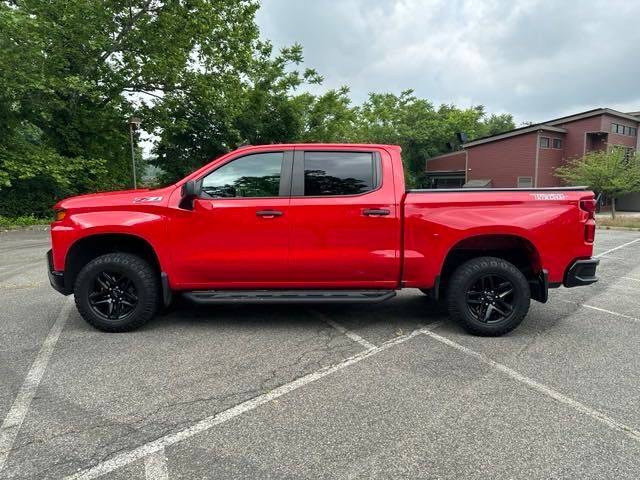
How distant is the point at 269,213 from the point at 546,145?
1294 inches

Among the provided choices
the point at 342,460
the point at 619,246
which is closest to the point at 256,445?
the point at 342,460

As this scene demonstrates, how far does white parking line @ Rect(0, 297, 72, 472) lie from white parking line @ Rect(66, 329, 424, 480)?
1.75 ft

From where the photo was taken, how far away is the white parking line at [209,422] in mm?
2297

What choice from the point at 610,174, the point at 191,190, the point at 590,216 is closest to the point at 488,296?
the point at 590,216

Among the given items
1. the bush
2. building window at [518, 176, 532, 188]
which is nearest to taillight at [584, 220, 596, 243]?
the bush

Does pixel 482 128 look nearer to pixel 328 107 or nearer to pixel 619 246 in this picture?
pixel 328 107

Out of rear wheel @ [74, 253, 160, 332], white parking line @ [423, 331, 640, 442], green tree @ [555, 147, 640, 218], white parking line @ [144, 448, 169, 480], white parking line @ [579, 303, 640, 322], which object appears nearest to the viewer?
white parking line @ [144, 448, 169, 480]

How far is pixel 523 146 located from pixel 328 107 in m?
15.9

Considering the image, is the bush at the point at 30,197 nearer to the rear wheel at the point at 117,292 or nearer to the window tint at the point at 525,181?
the rear wheel at the point at 117,292

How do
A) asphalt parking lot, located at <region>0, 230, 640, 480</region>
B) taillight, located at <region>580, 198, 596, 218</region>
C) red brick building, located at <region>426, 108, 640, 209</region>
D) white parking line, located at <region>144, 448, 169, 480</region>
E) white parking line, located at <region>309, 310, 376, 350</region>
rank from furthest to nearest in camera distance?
red brick building, located at <region>426, 108, 640, 209</region> < taillight, located at <region>580, 198, 596, 218</region> < white parking line, located at <region>309, 310, 376, 350</region> < asphalt parking lot, located at <region>0, 230, 640, 480</region> < white parking line, located at <region>144, 448, 169, 480</region>

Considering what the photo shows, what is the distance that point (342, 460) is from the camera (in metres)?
2.39

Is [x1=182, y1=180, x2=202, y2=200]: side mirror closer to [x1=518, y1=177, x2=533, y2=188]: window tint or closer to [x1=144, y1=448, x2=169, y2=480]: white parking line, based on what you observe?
[x1=144, y1=448, x2=169, y2=480]: white parking line

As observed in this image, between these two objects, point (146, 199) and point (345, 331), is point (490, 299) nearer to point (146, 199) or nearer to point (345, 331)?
Answer: point (345, 331)

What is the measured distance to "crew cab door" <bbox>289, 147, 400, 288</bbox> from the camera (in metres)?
4.27
